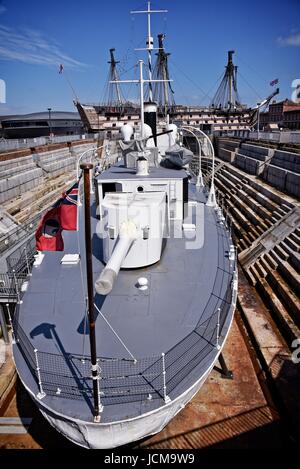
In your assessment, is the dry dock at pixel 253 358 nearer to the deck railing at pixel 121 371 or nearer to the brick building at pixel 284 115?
the deck railing at pixel 121 371

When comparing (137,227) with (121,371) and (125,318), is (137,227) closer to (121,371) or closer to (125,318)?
(125,318)

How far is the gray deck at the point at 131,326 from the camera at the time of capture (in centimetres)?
580

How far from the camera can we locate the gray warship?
544 cm

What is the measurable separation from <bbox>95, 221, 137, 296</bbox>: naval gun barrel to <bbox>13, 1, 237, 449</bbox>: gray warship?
0.02 m

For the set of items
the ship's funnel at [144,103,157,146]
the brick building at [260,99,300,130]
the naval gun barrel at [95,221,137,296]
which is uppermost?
the brick building at [260,99,300,130]

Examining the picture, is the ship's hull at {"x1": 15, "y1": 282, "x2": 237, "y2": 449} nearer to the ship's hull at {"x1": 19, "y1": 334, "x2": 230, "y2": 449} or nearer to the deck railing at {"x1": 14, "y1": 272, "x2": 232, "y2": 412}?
the ship's hull at {"x1": 19, "y1": 334, "x2": 230, "y2": 449}

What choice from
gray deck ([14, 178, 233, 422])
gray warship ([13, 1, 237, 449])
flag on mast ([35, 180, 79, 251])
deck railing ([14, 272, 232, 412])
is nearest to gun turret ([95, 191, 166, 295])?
gray warship ([13, 1, 237, 449])

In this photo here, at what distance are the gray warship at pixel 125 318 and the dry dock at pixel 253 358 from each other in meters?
2.56

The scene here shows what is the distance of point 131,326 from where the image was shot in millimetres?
7098

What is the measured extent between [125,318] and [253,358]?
5.38 m

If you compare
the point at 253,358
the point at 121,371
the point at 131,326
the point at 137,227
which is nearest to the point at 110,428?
the point at 121,371

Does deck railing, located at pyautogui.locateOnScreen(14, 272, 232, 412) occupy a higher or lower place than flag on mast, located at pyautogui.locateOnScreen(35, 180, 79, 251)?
lower
